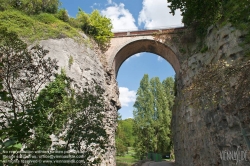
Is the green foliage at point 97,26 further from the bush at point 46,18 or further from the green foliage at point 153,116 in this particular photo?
the green foliage at point 153,116

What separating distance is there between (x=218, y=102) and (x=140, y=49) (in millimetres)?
13676

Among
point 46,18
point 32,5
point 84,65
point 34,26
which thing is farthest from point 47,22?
point 84,65

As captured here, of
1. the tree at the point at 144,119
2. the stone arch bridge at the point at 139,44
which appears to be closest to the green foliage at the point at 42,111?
the stone arch bridge at the point at 139,44

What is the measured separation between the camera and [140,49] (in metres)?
18.8

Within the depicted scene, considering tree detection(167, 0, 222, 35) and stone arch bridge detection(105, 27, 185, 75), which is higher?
stone arch bridge detection(105, 27, 185, 75)

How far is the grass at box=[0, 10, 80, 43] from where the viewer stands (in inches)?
473

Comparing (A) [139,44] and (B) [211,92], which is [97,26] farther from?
(B) [211,92]

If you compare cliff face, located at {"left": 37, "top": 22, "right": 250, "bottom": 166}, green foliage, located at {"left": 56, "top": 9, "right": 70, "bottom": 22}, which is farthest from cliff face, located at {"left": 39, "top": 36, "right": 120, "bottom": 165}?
green foliage, located at {"left": 56, "top": 9, "right": 70, "bottom": 22}

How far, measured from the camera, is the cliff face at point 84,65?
38.8 feet

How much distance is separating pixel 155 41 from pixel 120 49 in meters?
3.58

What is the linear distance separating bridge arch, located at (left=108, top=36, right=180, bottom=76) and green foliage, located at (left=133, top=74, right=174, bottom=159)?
13.0m

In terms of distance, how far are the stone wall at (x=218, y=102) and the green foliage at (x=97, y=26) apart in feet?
28.5

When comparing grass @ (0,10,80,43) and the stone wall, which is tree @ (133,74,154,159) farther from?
grass @ (0,10,80,43)

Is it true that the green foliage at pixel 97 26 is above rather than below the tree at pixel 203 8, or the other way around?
above
